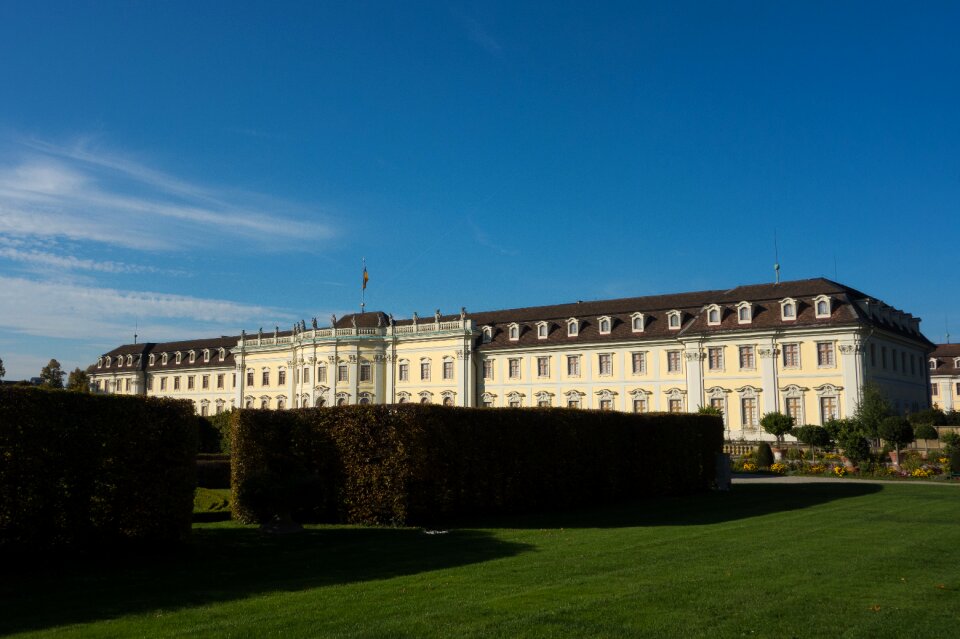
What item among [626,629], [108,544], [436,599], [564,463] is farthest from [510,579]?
[564,463]

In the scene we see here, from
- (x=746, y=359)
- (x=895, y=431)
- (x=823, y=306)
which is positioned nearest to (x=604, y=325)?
(x=746, y=359)

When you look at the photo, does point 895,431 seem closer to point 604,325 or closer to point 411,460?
point 604,325

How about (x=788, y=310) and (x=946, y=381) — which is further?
(x=946, y=381)

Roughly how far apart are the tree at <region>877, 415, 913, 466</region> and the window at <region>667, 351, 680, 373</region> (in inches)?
721

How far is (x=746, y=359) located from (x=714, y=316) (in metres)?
3.76

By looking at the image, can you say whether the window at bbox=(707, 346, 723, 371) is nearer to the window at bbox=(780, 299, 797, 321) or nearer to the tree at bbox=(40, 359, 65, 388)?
the window at bbox=(780, 299, 797, 321)

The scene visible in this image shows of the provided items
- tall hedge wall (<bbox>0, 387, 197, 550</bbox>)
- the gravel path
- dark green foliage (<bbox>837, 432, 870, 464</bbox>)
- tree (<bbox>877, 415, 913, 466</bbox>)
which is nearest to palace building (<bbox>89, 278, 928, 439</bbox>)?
tree (<bbox>877, 415, 913, 466</bbox>)

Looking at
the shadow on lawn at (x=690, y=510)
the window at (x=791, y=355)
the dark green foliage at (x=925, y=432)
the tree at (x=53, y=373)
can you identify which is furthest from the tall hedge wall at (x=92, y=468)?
the tree at (x=53, y=373)

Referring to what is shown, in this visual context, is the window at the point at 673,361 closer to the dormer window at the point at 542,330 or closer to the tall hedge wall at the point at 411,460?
the dormer window at the point at 542,330

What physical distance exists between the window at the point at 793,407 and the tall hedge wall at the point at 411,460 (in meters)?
33.5

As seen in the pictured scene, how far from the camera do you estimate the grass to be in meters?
8.91

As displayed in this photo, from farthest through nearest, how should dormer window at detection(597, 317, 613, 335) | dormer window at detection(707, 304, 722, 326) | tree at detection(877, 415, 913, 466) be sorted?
dormer window at detection(597, 317, 613, 335) → dormer window at detection(707, 304, 722, 326) → tree at detection(877, 415, 913, 466)

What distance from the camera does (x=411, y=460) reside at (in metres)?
19.2

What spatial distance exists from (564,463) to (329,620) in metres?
14.8
